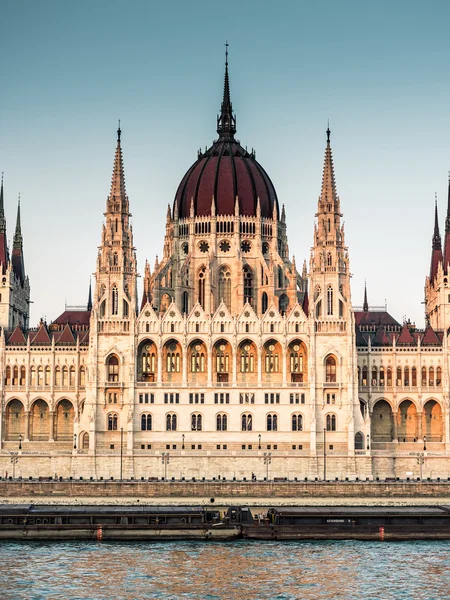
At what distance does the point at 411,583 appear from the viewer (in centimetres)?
8619

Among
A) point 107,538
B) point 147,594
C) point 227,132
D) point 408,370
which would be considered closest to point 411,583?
point 147,594

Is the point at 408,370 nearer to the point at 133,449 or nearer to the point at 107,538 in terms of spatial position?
the point at 133,449

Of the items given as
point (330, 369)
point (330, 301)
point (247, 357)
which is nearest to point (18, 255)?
point (247, 357)

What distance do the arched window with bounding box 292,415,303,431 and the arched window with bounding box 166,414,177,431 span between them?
1340 cm

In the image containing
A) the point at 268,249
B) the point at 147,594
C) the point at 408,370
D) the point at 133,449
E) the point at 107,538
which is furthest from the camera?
the point at 268,249

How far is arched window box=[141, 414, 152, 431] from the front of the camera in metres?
151

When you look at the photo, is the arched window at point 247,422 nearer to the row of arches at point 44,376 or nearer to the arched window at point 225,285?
the arched window at point 225,285

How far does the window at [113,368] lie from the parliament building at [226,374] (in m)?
0.21

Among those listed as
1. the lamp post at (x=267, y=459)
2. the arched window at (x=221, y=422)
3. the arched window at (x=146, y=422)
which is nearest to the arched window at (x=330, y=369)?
the arched window at (x=221, y=422)

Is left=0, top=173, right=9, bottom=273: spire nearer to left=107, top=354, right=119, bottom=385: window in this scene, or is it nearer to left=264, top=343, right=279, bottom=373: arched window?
left=107, top=354, right=119, bottom=385: window

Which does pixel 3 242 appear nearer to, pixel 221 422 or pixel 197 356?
pixel 197 356

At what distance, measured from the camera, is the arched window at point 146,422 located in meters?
151

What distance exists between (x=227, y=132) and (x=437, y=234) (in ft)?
102

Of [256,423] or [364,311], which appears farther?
[364,311]
